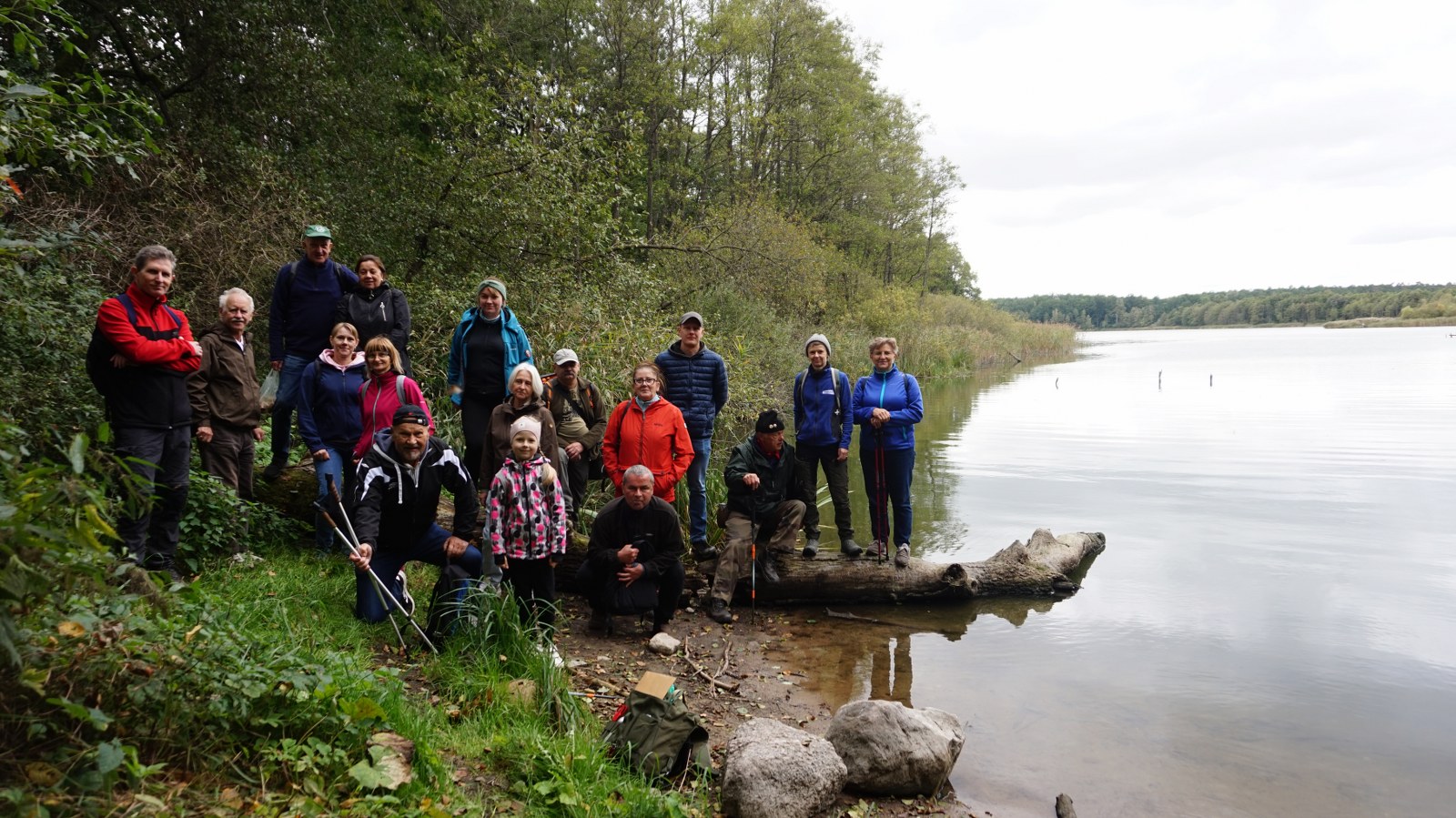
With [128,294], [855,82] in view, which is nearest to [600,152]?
[128,294]

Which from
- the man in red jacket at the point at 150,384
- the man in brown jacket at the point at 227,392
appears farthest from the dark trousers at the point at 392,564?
the man in brown jacket at the point at 227,392

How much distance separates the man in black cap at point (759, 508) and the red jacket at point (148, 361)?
3.70 m

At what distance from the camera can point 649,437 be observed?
5914 millimetres

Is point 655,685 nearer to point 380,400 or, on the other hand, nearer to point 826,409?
point 380,400

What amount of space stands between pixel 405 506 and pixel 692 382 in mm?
2510

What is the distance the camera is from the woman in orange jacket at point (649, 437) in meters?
5.91

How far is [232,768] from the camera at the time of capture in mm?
2740

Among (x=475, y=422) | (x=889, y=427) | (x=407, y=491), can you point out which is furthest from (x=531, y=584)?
(x=889, y=427)

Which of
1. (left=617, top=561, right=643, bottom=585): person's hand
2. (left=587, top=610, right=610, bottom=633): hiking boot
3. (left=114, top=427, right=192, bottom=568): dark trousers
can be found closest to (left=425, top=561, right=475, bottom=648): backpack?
(left=617, top=561, right=643, bottom=585): person's hand

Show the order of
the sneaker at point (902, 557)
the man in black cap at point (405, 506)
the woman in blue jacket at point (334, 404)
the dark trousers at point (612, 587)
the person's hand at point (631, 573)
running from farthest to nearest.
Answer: the sneaker at point (902, 557) < the dark trousers at point (612, 587) < the person's hand at point (631, 573) < the woman in blue jacket at point (334, 404) < the man in black cap at point (405, 506)

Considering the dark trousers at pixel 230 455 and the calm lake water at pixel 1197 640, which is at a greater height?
the dark trousers at pixel 230 455

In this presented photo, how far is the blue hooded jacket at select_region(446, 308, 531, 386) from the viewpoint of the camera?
232 inches

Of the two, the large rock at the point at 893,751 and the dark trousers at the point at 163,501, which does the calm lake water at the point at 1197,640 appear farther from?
the dark trousers at the point at 163,501

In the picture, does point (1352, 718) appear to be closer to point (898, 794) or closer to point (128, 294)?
point (898, 794)
